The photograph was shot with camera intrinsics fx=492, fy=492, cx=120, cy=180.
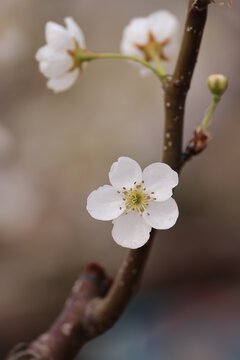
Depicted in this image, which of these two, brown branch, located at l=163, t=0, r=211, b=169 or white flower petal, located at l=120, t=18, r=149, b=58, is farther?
white flower petal, located at l=120, t=18, r=149, b=58

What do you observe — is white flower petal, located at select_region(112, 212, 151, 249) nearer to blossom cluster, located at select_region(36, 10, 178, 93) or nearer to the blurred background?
blossom cluster, located at select_region(36, 10, 178, 93)

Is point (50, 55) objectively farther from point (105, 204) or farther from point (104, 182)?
point (104, 182)

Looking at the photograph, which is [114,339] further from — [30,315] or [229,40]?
[229,40]

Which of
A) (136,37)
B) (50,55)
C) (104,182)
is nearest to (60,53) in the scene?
(50,55)

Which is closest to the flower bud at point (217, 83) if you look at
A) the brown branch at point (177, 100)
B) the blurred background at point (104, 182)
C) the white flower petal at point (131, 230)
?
the brown branch at point (177, 100)

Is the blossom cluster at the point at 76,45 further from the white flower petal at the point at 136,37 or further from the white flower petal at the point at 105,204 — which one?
the white flower petal at the point at 105,204

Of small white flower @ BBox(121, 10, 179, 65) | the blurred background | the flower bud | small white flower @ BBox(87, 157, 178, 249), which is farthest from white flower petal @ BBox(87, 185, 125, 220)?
the blurred background

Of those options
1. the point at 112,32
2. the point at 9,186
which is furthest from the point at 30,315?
the point at 112,32
